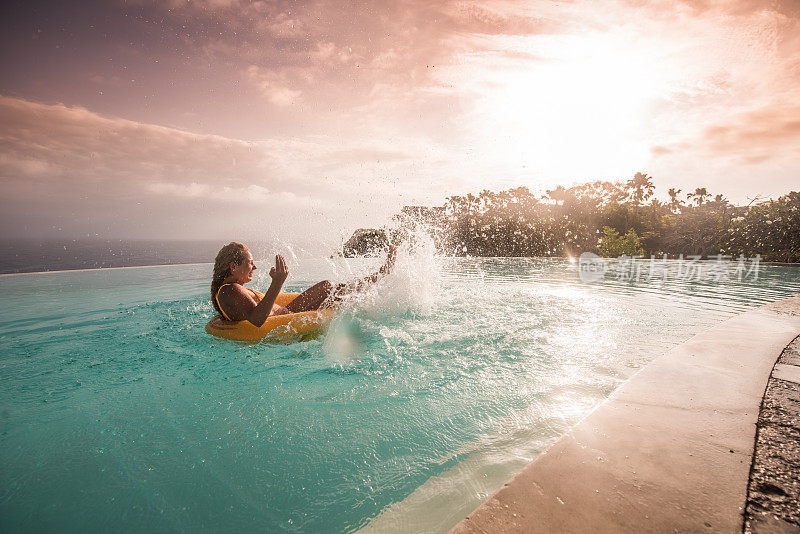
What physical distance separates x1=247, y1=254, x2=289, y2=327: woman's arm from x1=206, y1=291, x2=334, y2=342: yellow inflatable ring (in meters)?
0.12

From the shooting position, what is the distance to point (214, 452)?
2.27 m

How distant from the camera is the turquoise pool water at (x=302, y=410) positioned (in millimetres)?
1806

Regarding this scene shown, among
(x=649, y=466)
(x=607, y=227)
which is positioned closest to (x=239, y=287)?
(x=649, y=466)

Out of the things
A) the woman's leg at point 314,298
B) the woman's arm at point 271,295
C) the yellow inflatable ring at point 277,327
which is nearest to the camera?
the woman's arm at point 271,295

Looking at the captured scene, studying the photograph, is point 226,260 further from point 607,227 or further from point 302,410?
point 607,227

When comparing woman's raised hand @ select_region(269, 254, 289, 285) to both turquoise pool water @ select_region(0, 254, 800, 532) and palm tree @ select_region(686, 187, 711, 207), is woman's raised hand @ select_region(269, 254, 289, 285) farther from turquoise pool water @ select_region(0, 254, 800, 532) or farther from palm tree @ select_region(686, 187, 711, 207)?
palm tree @ select_region(686, 187, 711, 207)

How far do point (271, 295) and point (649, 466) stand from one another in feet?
12.4

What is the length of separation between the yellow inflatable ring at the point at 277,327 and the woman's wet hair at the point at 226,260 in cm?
28

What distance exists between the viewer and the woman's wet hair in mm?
4281

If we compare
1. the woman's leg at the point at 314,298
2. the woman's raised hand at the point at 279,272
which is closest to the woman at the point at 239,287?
the woman's raised hand at the point at 279,272

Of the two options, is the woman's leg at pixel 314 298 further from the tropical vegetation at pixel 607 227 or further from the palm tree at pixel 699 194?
the palm tree at pixel 699 194

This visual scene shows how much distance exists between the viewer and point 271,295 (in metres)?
4.02

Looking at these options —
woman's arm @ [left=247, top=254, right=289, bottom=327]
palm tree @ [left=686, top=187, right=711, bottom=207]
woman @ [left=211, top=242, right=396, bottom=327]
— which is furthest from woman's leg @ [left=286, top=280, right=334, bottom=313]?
palm tree @ [left=686, top=187, right=711, bottom=207]

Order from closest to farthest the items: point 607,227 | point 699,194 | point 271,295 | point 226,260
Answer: point 271,295
point 226,260
point 607,227
point 699,194
